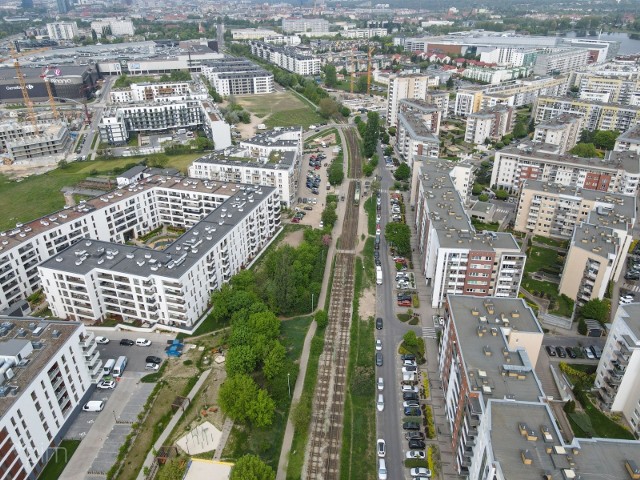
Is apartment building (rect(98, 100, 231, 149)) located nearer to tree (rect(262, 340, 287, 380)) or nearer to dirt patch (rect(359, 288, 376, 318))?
dirt patch (rect(359, 288, 376, 318))

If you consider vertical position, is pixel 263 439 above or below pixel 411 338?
below

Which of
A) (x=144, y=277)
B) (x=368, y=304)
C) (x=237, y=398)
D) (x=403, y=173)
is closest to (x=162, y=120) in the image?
(x=403, y=173)

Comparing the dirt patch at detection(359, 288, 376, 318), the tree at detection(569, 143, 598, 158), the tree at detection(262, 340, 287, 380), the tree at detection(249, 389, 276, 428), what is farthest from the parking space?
the tree at detection(569, 143, 598, 158)

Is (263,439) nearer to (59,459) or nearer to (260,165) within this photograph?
(59,459)

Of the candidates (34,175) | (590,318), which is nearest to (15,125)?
(34,175)

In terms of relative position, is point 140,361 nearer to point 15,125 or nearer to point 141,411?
point 141,411

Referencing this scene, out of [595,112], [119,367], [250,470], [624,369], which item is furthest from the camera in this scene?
[595,112]

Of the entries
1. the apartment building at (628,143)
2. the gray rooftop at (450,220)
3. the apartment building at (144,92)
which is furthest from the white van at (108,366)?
the apartment building at (144,92)
